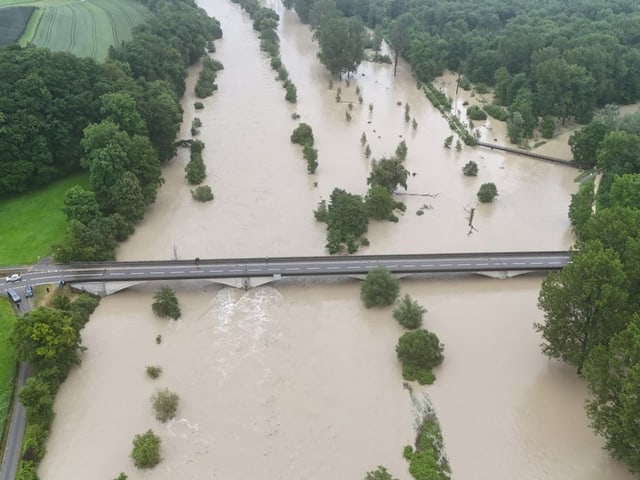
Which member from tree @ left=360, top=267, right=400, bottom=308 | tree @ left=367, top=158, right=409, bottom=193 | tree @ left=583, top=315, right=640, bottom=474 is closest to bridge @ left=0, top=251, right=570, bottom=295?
tree @ left=360, top=267, right=400, bottom=308

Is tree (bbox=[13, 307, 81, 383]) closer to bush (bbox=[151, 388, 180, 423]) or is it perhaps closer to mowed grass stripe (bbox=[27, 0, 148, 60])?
bush (bbox=[151, 388, 180, 423])

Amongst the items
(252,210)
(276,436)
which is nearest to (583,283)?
(276,436)

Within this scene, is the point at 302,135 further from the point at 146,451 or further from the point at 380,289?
the point at 146,451

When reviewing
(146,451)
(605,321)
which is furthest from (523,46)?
(146,451)

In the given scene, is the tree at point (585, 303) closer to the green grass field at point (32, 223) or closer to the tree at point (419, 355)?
the tree at point (419, 355)

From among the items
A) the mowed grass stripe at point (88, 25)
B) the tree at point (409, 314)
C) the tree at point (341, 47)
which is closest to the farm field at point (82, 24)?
the mowed grass stripe at point (88, 25)
